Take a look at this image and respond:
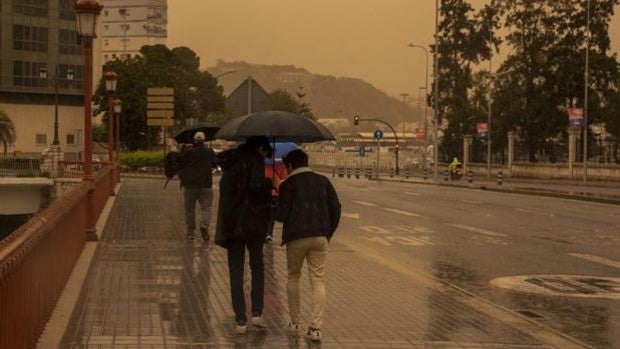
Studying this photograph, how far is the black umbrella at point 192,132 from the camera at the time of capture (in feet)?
64.4

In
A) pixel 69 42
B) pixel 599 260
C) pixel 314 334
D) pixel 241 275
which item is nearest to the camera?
pixel 314 334

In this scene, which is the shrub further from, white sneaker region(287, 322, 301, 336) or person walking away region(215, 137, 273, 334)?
white sneaker region(287, 322, 301, 336)

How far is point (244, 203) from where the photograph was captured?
948 centimetres

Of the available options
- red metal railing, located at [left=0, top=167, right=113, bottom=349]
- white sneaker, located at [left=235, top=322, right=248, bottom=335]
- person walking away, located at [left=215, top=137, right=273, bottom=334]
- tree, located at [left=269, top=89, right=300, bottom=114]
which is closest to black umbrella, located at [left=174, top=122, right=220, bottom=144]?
red metal railing, located at [left=0, top=167, right=113, bottom=349]

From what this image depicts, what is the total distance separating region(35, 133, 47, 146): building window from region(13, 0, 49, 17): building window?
1132cm

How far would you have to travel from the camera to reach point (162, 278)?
43.2 ft

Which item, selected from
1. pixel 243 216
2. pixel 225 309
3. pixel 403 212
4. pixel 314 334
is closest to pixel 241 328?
pixel 314 334

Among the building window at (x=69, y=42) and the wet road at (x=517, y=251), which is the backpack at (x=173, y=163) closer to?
the wet road at (x=517, y=251)

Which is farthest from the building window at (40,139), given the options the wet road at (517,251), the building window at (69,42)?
the wet road at (517,251)

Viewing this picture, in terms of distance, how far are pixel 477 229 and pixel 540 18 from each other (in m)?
60.9

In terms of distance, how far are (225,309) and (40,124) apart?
90.8 meters

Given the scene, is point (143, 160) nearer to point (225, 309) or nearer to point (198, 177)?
point (198, 177)

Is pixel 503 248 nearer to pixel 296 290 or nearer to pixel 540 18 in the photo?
pixel 296 290

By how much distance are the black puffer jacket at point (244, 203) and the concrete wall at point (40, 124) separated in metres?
88.9
